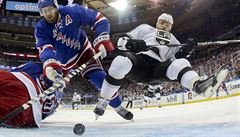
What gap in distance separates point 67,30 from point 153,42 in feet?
1.79

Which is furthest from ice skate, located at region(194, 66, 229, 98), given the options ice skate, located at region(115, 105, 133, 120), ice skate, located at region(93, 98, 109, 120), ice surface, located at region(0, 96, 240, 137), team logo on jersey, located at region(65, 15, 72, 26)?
team logo on jersey, located at region(65, 15, 72, 26)

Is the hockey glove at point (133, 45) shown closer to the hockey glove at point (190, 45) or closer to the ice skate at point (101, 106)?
the hockey glove at point (190, 45)

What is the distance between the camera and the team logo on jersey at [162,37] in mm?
2018

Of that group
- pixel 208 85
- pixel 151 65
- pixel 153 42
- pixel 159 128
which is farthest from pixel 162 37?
pixel 159 128

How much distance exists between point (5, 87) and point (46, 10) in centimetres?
54

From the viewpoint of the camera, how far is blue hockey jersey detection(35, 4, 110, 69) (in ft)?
6.44

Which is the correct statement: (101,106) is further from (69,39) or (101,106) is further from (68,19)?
(68,19)

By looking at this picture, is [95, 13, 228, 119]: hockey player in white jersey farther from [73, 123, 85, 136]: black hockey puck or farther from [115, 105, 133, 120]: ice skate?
[73, 123, 85, 136]: black hockey puck

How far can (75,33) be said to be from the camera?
84.0 inches

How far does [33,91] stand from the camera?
5.74 ft

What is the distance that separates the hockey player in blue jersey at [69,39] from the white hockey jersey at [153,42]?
0.64ft

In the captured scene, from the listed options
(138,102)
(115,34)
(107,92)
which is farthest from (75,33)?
(115,34)

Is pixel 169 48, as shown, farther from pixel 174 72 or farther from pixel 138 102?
pixel 138 102

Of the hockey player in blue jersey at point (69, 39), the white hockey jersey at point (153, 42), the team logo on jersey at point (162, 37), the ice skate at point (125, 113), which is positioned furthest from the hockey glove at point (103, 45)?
the ice skate at point (125, 113)
